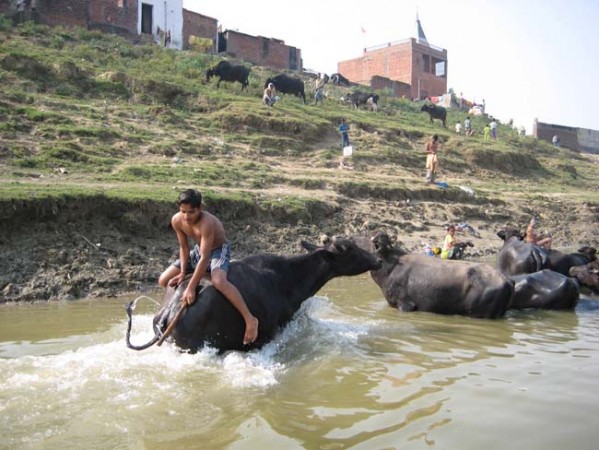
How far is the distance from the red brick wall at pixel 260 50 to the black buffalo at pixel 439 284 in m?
32.7

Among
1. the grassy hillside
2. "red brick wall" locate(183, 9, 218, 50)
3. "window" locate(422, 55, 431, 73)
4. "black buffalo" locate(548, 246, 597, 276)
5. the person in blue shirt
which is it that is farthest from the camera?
"window" locate(422, 55, 431, 73)

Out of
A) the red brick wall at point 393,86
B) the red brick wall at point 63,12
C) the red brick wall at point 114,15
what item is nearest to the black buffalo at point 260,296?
the red brick wall at point 63,12

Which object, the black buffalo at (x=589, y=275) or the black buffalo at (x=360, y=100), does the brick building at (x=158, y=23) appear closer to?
the black buffalo at (x=360, y=100)

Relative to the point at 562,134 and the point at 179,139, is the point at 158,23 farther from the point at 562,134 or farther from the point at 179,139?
the point at 562,134

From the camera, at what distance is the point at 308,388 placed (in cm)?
530

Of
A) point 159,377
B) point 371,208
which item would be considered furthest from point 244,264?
point 371,208

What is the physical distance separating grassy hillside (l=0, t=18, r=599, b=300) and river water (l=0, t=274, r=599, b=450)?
15.1 feet

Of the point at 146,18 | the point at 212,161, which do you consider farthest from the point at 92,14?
the point at 212,161

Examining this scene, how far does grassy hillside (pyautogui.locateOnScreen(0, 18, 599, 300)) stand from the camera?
1260 cm

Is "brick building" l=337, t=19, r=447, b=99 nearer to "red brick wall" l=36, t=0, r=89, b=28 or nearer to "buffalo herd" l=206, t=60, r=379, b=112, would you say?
"buffalo herd" l=206, t=60, r=379, b=112

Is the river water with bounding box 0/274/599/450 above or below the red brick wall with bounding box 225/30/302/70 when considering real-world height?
below

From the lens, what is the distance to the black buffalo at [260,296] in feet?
19.3

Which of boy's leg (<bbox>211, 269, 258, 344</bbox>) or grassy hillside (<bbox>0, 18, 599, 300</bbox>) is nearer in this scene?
boy's leg (<bbox>211, 269, 258, 344</bbox>)

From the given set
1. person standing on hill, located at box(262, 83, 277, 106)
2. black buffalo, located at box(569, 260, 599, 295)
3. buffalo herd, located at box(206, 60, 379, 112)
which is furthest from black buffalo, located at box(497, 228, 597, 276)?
buffalo herd, located at box(206, 60, 379, 112)
